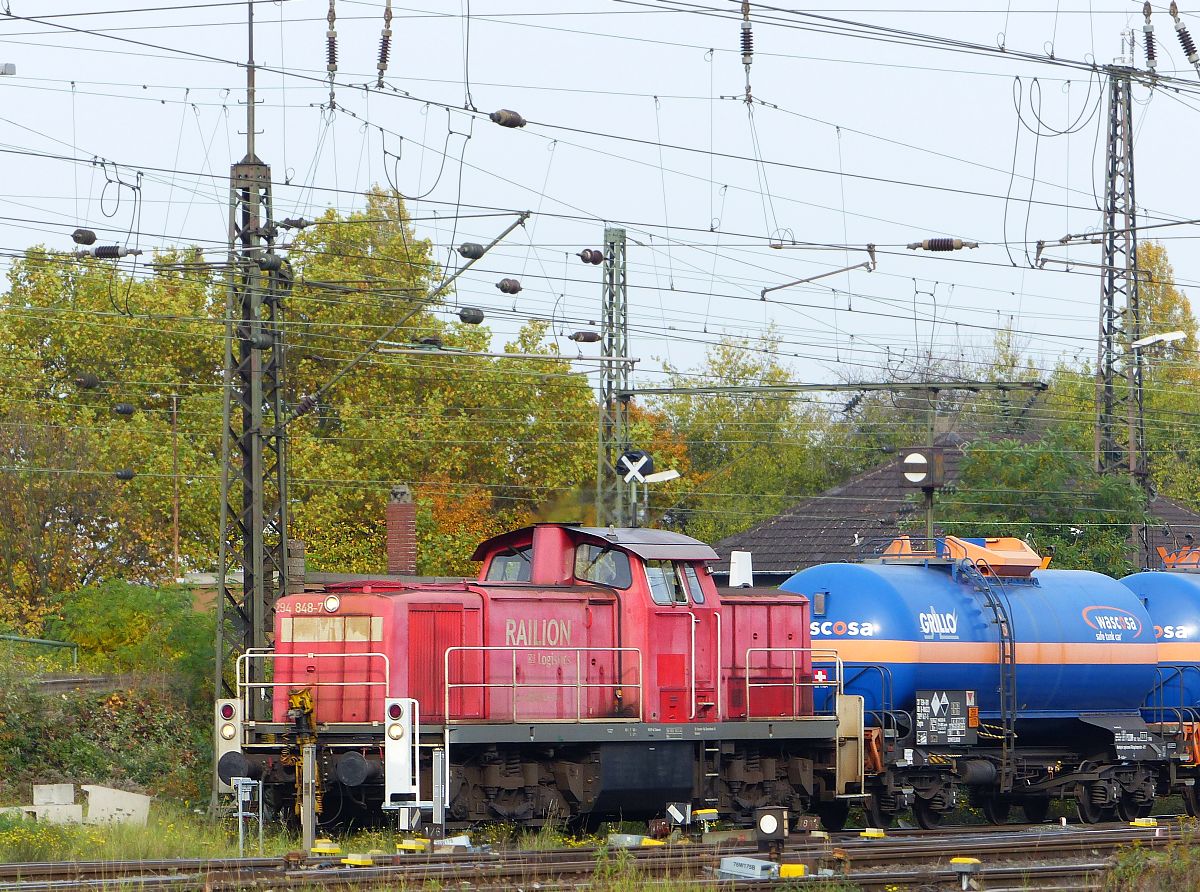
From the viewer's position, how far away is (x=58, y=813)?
63.5 ft

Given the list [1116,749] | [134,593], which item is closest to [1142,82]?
[1116,749]

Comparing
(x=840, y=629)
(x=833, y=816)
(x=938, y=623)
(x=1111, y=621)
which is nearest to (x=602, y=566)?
(x=840, y=629)

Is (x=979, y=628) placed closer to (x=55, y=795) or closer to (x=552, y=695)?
(x=552, y=695)

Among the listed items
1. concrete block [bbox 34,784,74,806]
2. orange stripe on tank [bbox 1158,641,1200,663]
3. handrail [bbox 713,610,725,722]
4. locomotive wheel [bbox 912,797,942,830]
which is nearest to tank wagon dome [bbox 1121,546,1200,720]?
orange stripe on tank [bbox 1158,641,1200,663]

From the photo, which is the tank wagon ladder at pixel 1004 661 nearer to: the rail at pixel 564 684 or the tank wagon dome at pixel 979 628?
the tank wagon dome at pixel 979 628

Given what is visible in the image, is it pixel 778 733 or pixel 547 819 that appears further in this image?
pixel 778 733

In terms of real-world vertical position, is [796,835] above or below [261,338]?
below

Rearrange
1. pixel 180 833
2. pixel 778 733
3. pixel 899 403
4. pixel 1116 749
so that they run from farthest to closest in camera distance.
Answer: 1. pixel 899 403
2. pixel 1116 749
3. pixel 778 733
4. pixel 180 833

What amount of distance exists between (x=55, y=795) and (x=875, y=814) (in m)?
11.2

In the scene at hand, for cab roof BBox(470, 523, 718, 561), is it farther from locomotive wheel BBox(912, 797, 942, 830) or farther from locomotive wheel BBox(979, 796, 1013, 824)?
locomotive wheel BBox(979, 796, 1013, 824)

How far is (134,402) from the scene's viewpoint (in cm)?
5134

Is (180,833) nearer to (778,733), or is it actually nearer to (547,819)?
(547,819)

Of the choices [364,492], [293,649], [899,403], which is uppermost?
[899,403]

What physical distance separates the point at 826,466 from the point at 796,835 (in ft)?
206
